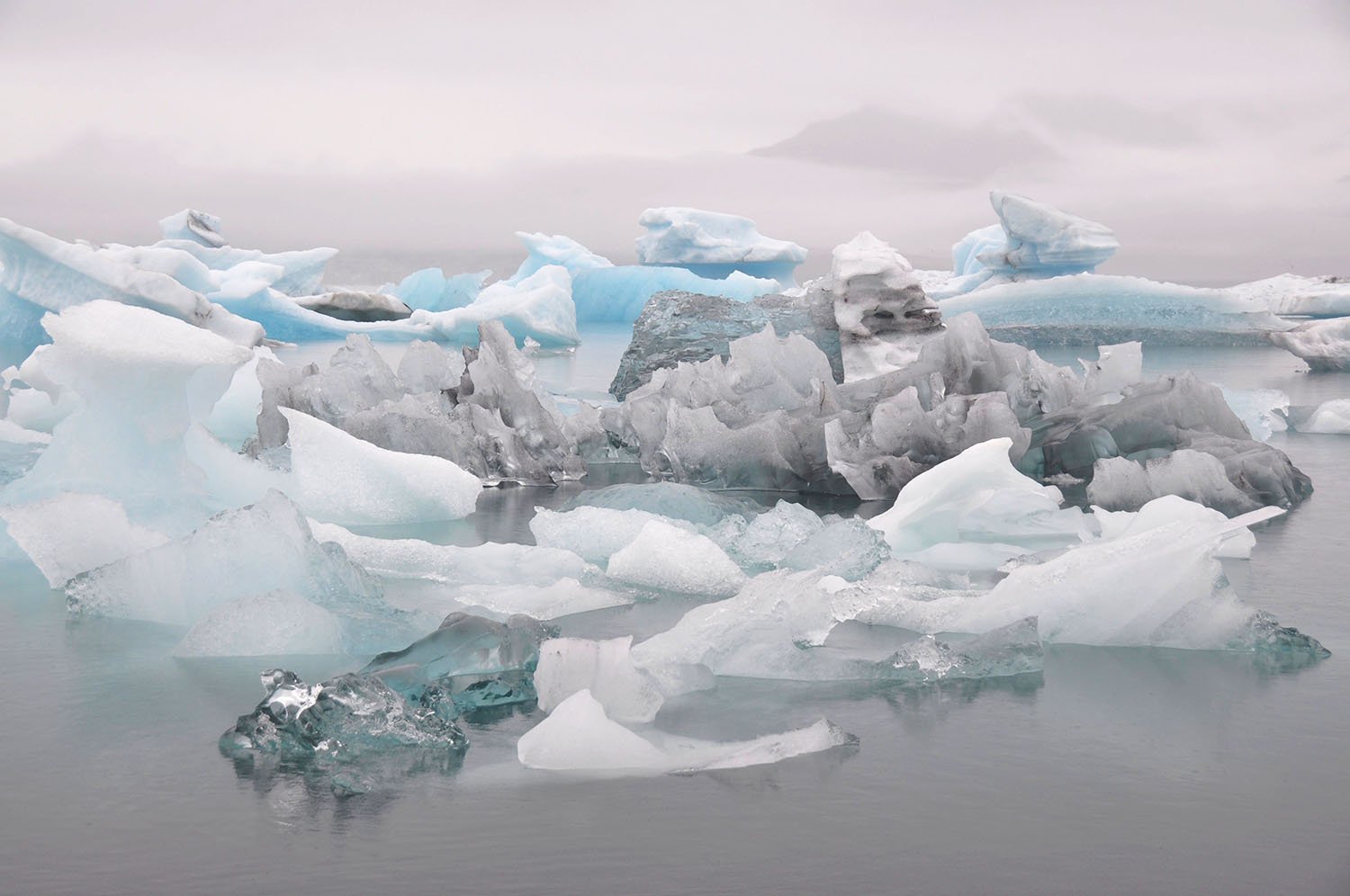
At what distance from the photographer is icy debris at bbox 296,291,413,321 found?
2053cm

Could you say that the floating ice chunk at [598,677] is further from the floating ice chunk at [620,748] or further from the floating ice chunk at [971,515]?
the floating ice chunk at [971,515]

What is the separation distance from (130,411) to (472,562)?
1267 millimetres

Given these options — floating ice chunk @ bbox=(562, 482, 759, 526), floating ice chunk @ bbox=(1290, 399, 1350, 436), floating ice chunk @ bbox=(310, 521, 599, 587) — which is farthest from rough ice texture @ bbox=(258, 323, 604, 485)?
floating ice chunk @ bbox=(1290, 399, 1350, 436)

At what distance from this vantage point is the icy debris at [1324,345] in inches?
502

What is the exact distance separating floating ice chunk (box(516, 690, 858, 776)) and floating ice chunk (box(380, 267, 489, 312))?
1922 centimetres

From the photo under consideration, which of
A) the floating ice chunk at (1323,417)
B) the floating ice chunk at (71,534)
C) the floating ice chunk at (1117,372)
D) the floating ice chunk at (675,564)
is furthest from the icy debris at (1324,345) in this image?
the floating ice chunk at (71,534)

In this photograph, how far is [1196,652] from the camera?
289cm

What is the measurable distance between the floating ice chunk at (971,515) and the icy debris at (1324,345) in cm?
977

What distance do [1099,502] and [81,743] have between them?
3.73 meters

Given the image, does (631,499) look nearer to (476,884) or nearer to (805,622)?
(805,622)

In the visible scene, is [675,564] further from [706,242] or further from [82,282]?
[706,242]

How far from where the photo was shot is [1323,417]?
7820mm

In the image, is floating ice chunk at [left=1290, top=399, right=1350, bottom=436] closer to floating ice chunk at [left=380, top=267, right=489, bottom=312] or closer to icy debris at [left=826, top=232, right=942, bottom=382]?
icy debris at [left=826, top=232, right=942, bottom=382]

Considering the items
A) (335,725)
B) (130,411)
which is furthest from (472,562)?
(335,725)
